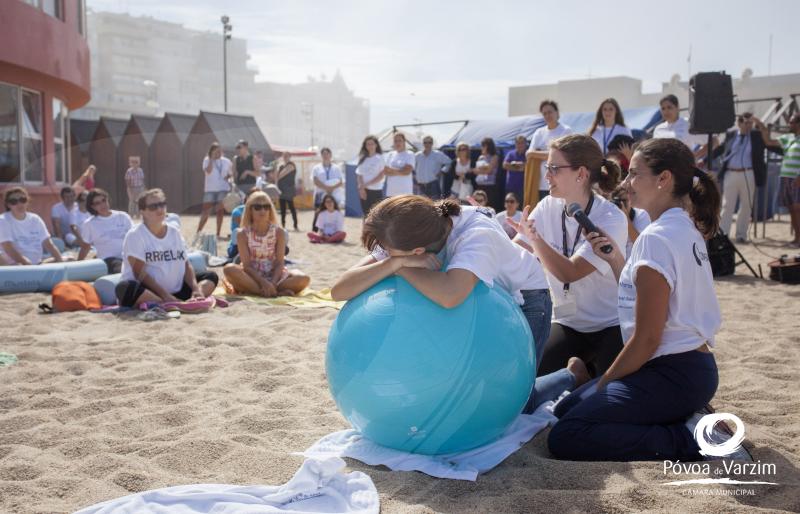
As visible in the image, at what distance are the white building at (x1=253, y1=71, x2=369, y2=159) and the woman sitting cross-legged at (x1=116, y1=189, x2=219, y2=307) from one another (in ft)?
480

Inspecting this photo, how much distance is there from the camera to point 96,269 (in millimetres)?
8117

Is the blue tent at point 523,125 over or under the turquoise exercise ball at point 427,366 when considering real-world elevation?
over

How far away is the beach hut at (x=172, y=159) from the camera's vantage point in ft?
79.9

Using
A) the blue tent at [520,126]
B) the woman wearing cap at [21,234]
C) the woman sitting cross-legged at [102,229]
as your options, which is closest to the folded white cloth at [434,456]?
the woman sitting cross-legged at [102,229]

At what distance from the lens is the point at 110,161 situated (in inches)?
989

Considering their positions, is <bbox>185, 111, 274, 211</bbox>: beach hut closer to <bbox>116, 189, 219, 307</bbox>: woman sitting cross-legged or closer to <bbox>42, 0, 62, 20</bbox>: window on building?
<bbox>42, 0, 62, 20</bbox>: window on building

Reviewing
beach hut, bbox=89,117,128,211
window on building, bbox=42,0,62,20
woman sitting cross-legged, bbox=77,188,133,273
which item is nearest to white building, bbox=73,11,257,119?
beach hut, bbox=89,117,128,211

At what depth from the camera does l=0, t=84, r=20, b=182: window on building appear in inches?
478

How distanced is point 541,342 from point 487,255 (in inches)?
34.2

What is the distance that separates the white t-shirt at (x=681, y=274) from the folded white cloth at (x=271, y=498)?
1491 mm

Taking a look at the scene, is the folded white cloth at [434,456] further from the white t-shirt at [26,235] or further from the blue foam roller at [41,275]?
the white t-shirt at [26,235]

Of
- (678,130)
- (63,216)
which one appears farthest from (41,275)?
(678,130)

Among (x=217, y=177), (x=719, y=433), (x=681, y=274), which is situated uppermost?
(x=217, y=177)

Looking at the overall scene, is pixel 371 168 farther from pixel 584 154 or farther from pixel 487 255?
pixel 487 255
